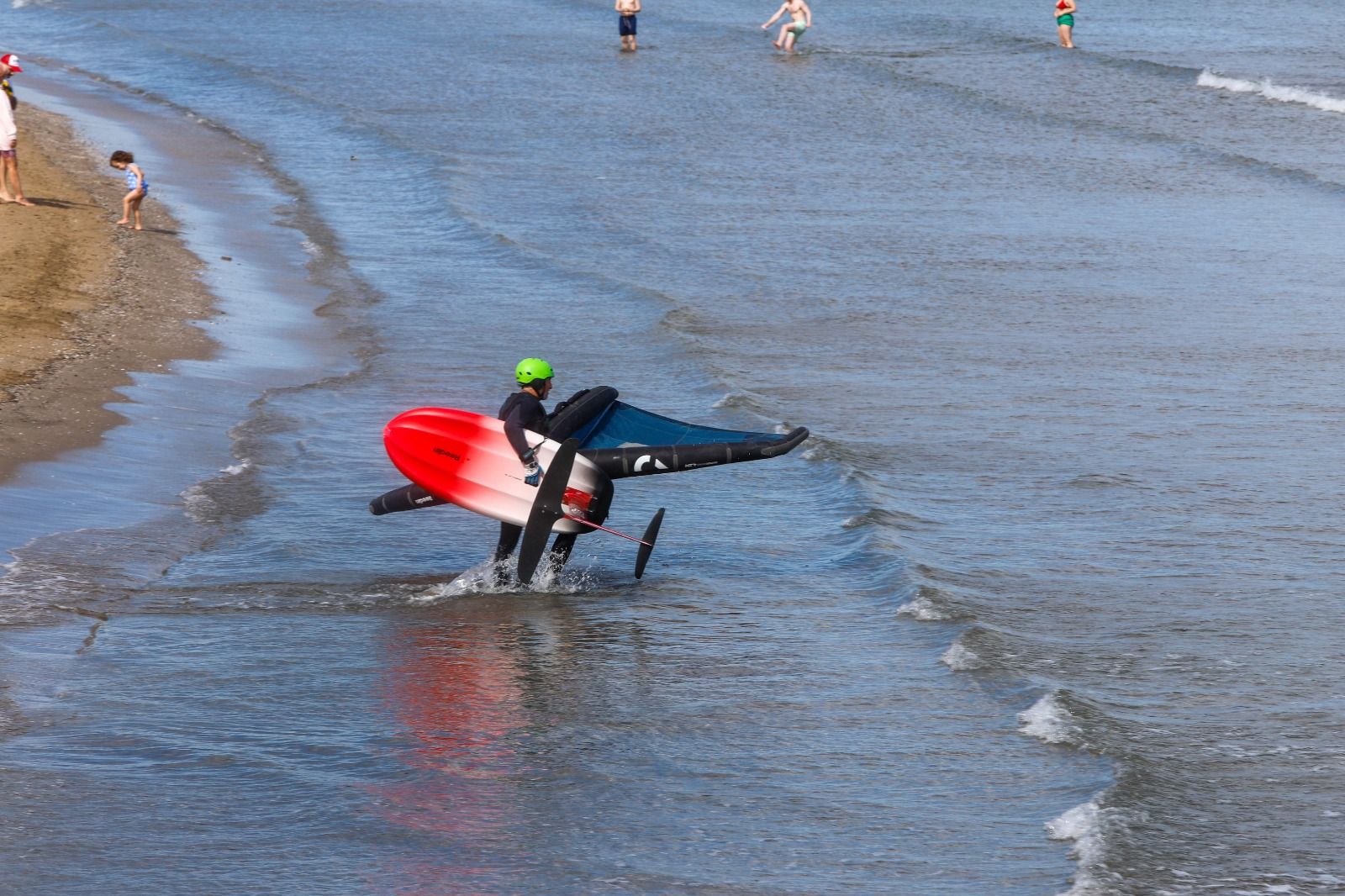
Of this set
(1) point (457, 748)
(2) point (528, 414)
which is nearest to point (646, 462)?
(2) point (528, 414)

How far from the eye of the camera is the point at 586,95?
142ft

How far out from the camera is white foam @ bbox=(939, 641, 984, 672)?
11.4 meters

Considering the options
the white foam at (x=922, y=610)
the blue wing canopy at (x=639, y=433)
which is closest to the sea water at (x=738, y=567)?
the white foam at (x=922, y=610)

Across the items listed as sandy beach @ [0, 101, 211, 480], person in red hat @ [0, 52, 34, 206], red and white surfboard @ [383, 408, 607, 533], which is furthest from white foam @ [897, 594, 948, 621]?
person in red hat @ [0, 52, 34, 206]

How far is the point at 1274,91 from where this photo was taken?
43.4 m

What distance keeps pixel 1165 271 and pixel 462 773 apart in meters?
17.9

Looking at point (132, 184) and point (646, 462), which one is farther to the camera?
point (132, 184)

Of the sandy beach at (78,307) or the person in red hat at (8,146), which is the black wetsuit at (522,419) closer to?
the sandy beach at (78,307)

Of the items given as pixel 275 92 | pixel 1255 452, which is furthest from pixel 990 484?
pixel 275 92

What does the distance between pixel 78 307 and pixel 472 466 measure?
974 centimetres

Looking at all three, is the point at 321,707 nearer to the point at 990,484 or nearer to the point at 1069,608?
the point at 1069,608

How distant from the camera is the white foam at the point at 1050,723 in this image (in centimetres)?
1037

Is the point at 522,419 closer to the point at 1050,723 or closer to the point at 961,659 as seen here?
the point at 961,659

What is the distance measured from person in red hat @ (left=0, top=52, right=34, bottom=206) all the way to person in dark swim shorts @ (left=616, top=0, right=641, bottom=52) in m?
26.0
